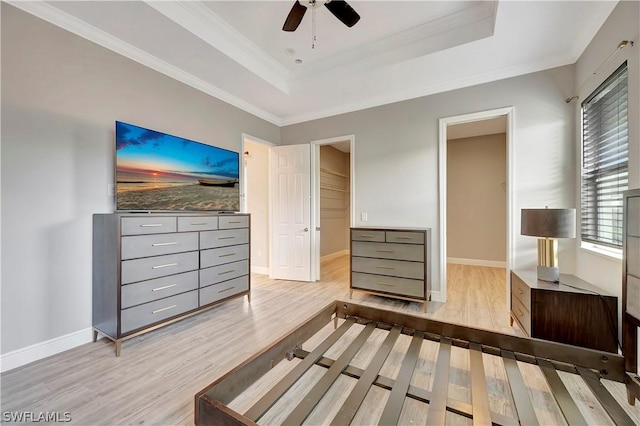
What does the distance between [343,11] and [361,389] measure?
246 centimetres

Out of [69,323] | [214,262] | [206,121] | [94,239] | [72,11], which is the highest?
[72,11]

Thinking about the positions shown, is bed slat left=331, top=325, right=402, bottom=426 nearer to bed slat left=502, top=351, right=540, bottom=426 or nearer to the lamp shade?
bed slat left=502, top=351, right=540, bottom=426

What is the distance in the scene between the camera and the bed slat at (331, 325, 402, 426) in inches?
39.3

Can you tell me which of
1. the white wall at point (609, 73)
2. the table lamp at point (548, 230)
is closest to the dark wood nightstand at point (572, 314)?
the table lamp at point (548, 230)

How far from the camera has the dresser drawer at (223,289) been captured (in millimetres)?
2684

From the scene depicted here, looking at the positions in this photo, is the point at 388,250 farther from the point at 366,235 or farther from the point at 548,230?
the point at 548,230

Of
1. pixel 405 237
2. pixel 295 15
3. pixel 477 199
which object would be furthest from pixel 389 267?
pixel 477 199

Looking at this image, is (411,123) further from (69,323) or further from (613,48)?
(69,323)

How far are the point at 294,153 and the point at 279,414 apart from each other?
3.49 meters

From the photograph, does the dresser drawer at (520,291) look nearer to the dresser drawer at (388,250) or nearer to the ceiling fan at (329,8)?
the dresser drawer at (388,250)

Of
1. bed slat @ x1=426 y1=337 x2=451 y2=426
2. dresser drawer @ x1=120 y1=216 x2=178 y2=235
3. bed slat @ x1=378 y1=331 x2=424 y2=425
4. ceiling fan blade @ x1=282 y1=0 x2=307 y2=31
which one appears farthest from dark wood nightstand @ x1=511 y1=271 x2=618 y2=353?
dresser drawer @ x1=120 y1=216 x2=178 y2=235

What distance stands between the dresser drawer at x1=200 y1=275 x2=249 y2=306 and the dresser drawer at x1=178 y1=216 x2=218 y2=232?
640 mm

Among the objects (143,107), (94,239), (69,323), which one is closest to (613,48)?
(143,107)

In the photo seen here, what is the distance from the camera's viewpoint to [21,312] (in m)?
1.90
